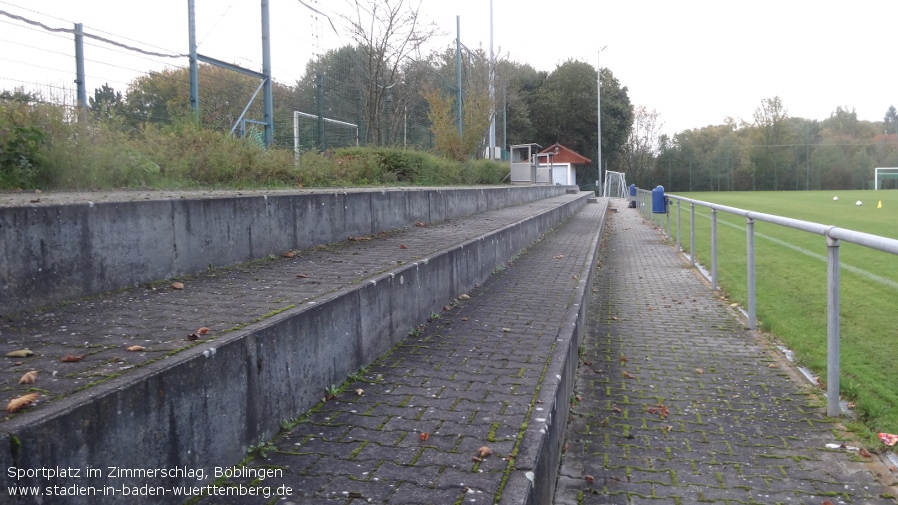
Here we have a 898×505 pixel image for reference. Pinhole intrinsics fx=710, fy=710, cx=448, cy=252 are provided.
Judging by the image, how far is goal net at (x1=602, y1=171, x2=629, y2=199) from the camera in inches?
2066

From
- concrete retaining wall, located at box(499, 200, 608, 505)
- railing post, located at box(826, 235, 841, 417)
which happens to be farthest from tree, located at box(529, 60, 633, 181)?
concrete retaining wall, located at box(499, 200, 608, 505)

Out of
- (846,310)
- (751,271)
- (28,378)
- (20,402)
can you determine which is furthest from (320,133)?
(20,402)

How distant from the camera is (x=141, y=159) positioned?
21.4 feet

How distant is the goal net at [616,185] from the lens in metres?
52.5

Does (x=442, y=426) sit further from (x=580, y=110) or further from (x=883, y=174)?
(x=883, y=174)

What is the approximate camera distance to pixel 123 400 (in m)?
2.25

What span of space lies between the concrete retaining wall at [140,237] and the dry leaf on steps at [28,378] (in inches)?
33.9

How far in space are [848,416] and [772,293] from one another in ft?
14.1

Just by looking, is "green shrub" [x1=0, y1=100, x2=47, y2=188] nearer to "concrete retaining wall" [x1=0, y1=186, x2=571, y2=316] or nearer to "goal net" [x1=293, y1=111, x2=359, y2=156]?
"concrete retaining wall" [x1=0, y1=186, x2=571, y2=316]

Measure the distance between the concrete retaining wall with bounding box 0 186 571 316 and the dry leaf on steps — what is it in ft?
2.83

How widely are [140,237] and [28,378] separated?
174 cm

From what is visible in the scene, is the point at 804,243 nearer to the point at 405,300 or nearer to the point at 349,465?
the point at 405,300

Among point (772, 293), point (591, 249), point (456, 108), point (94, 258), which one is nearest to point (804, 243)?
point (772, 293)

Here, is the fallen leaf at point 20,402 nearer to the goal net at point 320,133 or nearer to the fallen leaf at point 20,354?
the fallen leaf at point 20,354
